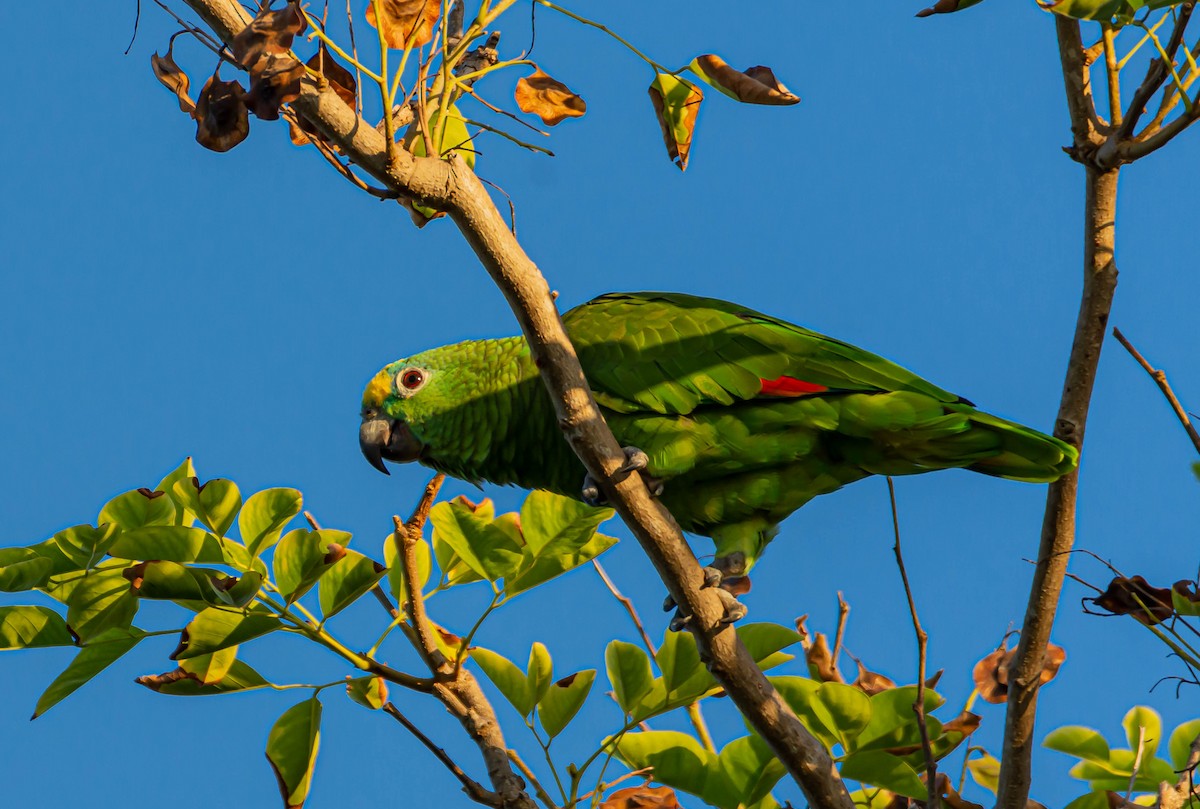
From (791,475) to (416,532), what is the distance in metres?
1.44

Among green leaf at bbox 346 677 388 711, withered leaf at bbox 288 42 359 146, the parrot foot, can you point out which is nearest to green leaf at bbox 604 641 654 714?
the parrot foot

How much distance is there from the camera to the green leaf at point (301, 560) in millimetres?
2373

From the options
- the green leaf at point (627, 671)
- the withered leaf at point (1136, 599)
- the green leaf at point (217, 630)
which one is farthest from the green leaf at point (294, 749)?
the withered leaf at point (1136, 599)

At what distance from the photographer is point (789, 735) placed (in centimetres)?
265

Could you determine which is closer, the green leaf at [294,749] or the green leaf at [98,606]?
the green leaf at [98,606]

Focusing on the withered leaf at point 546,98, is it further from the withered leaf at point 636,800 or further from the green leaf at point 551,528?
the withered leaf at point 636,800

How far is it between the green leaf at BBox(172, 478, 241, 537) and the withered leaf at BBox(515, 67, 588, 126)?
1.22 m

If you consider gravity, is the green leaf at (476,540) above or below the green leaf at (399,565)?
below

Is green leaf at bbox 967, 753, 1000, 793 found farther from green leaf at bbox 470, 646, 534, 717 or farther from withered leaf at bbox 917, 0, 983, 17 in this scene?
withered leaf at bbox 917, 0, 983, 17

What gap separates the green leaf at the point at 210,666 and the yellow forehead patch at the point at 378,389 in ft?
6.25

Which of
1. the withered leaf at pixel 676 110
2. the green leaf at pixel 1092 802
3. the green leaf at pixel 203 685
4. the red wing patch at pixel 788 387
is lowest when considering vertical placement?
the green leaf at pixel 1092 802

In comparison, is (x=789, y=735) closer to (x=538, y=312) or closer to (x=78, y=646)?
(x=538, y=312)

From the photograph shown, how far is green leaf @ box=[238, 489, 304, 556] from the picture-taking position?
8.17ft

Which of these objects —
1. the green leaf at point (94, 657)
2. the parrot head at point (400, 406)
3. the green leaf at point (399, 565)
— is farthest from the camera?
the parrot head at point (400, 406)
